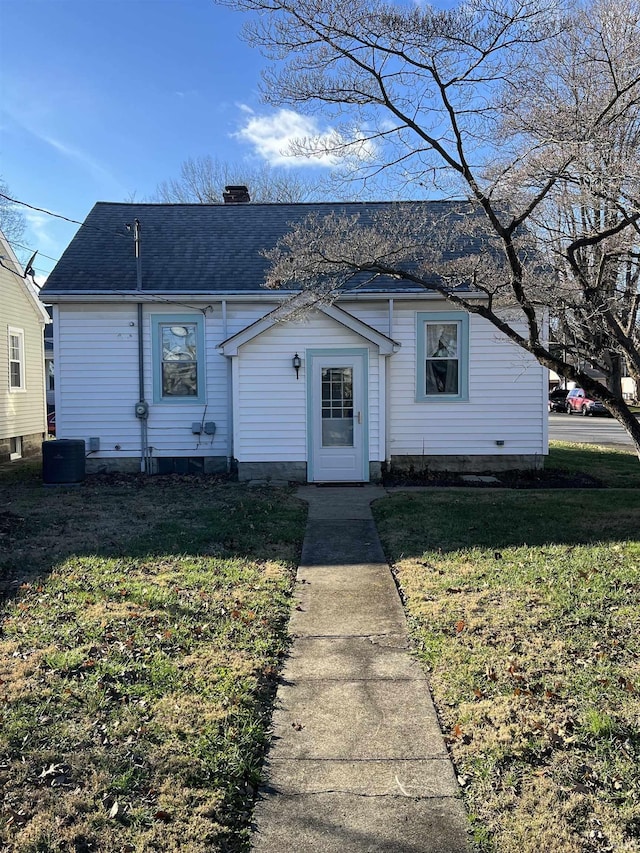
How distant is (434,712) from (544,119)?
17.8 feet

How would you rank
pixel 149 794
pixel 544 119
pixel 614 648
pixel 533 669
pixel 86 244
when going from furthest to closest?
1. pixel 86 244
2. pixel 544 119
3. pixel 614 648
4. pixel 533 669
5. pixel 149 794

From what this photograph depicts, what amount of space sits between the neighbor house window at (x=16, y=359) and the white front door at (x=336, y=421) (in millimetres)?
Answer: 9176

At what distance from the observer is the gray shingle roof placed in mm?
12703

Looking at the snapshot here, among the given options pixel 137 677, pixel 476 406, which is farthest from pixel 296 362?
pixel 137 677

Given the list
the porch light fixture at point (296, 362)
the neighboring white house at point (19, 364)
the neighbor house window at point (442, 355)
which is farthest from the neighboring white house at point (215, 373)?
the neighboring white house at point (19, 364)

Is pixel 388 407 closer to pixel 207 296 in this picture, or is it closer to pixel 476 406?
pixel 476 406

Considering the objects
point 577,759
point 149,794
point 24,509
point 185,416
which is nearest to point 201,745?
point 149,794

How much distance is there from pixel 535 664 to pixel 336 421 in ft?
25.8

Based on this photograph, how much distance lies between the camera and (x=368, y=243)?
24.1 ft

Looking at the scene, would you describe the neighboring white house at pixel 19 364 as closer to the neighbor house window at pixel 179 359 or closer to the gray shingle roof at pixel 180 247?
the gray shingle roof at pixel 180 247

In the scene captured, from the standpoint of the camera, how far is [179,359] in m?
12.9

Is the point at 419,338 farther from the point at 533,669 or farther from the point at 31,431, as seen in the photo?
the point at 31,431

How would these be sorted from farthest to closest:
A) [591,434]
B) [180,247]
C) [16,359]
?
1. [591,434]
2. [16,359]
3. [180,247]

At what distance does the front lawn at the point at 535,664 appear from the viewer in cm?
286
